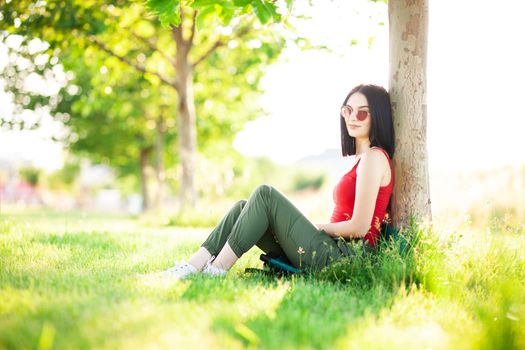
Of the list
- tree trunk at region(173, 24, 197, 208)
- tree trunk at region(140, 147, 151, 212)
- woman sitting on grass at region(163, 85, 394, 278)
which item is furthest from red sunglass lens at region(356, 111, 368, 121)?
tree trunk at region(140, 147, 151, 212)

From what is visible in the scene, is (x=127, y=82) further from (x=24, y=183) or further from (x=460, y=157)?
(x=24, y=183)

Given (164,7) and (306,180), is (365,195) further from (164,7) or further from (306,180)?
(306,180)

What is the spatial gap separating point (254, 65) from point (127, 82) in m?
3.84

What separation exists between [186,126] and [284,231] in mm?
7657

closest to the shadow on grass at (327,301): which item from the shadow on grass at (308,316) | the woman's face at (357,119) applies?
the shadow on grass at (308,316)

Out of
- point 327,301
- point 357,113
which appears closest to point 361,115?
point 357,113

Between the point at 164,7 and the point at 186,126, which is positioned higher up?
the point at 164,7

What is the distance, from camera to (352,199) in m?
3.73

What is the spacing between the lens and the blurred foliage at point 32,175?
49188mm

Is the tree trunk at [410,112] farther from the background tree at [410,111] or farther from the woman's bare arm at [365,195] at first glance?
the woman's bare arm at [365,195]

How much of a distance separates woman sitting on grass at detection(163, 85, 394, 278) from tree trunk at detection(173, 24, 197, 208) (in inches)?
269

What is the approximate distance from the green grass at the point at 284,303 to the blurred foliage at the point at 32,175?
4914cm

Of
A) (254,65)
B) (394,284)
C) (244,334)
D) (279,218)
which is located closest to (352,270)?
(394,284)

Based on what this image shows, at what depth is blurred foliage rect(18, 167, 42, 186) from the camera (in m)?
49.2
